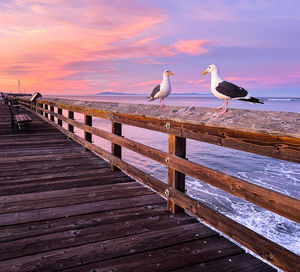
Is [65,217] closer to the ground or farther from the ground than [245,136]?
closer to the ground

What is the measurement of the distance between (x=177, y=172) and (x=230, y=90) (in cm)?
111

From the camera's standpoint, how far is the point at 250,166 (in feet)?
48.2

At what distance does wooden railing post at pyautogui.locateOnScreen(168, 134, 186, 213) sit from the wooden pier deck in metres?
0.13

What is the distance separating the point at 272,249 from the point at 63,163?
4.77 meters

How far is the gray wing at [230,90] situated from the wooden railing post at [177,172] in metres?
0.69

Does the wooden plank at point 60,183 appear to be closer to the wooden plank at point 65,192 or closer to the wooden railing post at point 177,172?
the wooden plank at point 65,192

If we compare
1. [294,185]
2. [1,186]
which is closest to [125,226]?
[1,186]

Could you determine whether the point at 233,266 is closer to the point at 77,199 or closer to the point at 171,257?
the point at 171,257

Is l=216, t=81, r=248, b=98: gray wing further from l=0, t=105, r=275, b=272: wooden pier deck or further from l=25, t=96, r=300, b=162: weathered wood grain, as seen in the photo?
l=0, t=105, r=275, b=272: wooden pier deck

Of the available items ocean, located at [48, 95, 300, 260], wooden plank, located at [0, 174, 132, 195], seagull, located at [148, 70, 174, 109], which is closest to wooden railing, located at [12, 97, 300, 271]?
seagull, located at [148, 70, 174, 109]

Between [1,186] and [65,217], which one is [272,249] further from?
[1,186]

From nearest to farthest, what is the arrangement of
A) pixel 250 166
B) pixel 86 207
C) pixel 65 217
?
pixel 65 217 < pixel 86 207 < pixel 250 166

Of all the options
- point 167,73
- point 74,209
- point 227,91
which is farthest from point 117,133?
point 227,91

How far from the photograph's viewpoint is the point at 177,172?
320 cm
